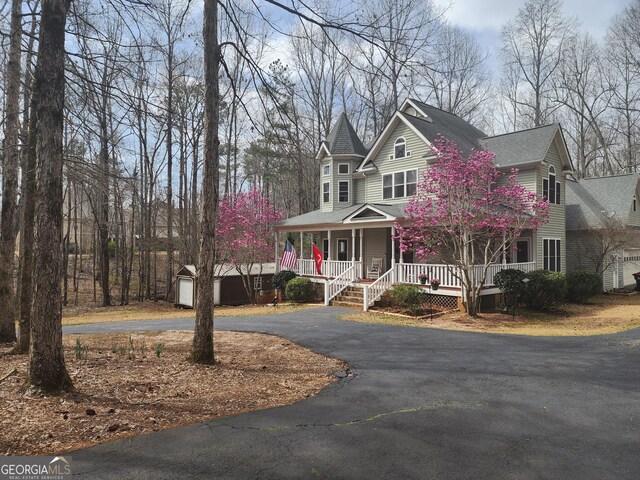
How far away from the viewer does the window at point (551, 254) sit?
19.0 meters

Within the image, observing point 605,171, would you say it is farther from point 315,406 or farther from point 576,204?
point 315,406

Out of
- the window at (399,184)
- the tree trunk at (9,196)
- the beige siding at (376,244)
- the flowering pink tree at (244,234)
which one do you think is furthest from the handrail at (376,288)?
the tree trunk at (9,196)

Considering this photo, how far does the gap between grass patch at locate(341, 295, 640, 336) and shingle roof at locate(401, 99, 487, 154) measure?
8229mm

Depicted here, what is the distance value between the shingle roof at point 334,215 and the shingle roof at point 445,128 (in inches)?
147

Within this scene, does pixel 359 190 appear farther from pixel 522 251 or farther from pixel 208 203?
pixel 208 203

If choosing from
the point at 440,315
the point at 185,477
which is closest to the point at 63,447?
the point at 185,477

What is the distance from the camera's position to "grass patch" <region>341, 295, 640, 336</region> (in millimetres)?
12102

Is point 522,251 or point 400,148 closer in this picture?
point 522,251

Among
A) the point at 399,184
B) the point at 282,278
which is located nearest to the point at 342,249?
the point at 282,278

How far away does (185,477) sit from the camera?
3.46 meters

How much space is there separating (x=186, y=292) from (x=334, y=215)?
9250 millimetres

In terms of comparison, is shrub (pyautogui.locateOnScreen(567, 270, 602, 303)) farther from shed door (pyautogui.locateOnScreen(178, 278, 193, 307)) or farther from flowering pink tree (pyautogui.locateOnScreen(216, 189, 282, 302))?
shed door (pyautogui.locateOnScreen(178, 278, 193, 307))

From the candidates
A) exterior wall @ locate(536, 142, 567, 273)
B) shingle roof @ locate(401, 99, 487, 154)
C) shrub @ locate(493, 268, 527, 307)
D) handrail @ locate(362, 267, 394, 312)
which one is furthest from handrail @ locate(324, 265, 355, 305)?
exterior wall @ locate(536, 142, 567, 273)

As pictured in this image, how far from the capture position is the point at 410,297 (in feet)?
50.2
